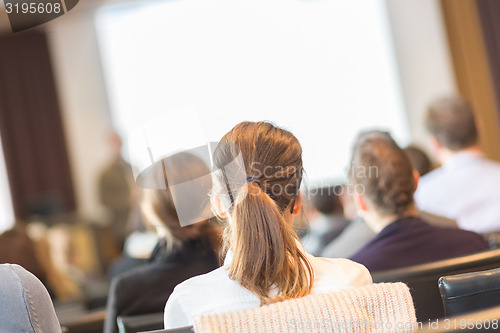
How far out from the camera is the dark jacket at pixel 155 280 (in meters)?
1.72

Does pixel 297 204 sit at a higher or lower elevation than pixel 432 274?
higher

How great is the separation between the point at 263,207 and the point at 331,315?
25 centimetres

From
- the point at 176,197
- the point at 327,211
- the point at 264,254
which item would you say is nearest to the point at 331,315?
the point at 264,254

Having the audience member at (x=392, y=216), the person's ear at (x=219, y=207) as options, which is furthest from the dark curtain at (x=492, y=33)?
the person's ear at (x=219, y=207)

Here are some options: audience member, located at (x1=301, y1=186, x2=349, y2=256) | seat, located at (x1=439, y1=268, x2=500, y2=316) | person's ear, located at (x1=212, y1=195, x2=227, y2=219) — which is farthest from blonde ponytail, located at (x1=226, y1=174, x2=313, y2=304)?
audience member, located at (x1=301, y1=186, x2=349, y2=256)

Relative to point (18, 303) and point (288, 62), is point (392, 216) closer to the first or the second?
point (18, 303)

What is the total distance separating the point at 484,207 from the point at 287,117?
3.65 meters

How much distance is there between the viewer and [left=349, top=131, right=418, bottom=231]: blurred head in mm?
1864

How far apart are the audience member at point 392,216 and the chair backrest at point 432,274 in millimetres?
248

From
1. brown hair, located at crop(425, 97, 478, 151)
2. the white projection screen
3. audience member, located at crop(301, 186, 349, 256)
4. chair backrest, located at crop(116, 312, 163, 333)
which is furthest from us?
the white projection screen

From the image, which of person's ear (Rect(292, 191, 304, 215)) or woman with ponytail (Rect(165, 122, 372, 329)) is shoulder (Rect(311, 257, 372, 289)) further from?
person's ear (Rect(292, 191, 304, 215))

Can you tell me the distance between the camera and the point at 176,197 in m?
1.66

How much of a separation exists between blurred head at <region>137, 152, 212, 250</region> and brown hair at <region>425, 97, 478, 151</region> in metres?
1.35

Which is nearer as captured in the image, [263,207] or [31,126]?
[263,207]
